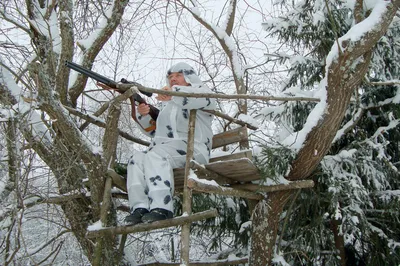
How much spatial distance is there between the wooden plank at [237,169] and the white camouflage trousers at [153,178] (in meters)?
0.34

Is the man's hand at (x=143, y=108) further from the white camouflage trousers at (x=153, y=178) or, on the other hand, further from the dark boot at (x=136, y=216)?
the dark boot at (x=136, y=216)

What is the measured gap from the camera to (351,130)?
5.82 metres

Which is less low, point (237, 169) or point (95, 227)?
point (237, 169)

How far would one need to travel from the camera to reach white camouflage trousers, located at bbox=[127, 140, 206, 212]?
402 centimetres

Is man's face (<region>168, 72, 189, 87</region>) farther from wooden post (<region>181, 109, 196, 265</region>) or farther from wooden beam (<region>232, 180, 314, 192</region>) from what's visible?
wooden beam (<region>232, 180, 314, 192</region>)

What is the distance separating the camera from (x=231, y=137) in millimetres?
5113

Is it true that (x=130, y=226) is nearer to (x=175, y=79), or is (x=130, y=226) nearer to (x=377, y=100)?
(x=175, y=79)

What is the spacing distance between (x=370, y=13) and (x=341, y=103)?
802mm

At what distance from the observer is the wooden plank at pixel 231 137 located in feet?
16.5

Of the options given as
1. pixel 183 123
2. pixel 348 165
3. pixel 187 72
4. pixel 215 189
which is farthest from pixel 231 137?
pixel 348 165

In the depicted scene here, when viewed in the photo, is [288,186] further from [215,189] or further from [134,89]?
[134,89]

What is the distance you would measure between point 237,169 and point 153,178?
0.72 m

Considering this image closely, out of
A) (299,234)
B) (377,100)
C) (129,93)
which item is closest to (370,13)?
(377,100)

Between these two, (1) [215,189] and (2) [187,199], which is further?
(1) [215,189]
